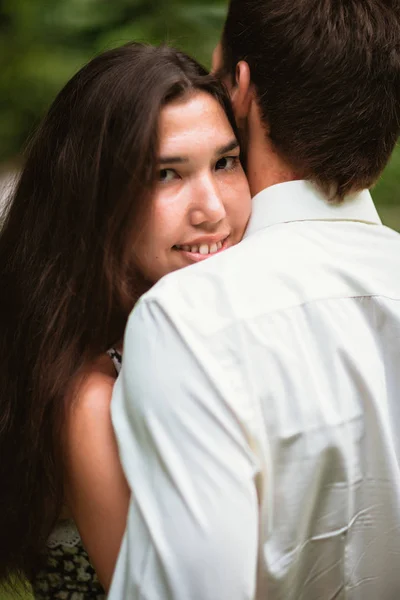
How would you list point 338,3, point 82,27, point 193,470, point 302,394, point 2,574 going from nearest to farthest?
1. point 193,470
2. point 302,394
3. point 338,3
4. point 2,574
5. point 82,27

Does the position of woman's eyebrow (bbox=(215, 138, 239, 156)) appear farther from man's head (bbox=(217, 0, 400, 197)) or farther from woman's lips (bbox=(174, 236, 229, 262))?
woman's lips (bbox=(174, 236, 229, 262))

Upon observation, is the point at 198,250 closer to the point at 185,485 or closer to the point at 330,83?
the point at 330,83

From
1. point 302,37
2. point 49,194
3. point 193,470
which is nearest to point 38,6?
point 49,194

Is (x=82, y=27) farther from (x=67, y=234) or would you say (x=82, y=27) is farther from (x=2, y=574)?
(x=2, y=574)

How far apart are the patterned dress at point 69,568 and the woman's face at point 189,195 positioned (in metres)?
0.68

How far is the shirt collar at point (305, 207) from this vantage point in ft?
6.86

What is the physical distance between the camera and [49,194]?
230cm

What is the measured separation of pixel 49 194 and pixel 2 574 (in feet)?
3.26

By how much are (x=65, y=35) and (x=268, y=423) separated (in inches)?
77.5

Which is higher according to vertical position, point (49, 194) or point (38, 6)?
point (38, 6)

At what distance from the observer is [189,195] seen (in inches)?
84.7

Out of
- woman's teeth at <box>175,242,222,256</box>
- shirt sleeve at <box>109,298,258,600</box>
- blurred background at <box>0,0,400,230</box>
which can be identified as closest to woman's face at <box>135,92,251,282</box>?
woman's teeth at <box>175,242,222,256</box>

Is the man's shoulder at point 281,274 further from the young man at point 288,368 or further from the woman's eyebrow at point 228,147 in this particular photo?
the woman's eyebrow at point 228,147

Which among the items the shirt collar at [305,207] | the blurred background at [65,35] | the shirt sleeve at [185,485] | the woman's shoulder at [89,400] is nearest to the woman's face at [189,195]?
the shirt collar at [305,207]
